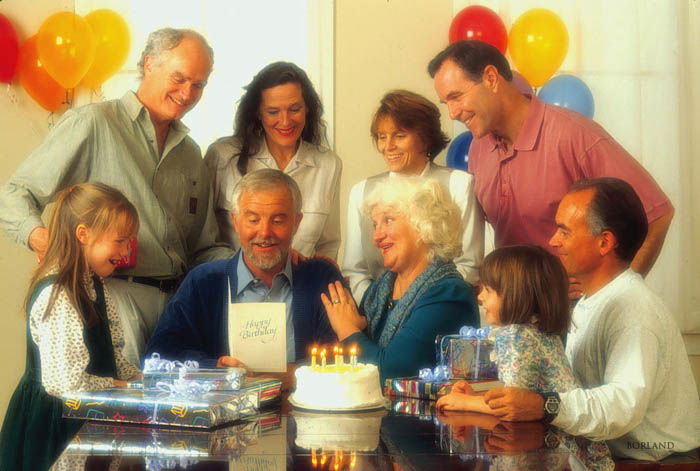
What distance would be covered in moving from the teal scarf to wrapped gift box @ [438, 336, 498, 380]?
0.30m

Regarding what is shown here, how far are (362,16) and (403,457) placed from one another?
13.3 feet

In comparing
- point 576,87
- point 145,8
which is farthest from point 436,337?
point 145,8

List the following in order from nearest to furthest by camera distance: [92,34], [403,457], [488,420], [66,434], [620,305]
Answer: [403,457], [488,420], [620,305], [66,434], [92,34]

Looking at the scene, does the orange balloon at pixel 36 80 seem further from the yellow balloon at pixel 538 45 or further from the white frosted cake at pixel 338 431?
the white frosted cake at pixel 338 431

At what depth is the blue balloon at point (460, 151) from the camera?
508cm

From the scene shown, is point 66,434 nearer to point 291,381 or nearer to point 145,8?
point 291,381

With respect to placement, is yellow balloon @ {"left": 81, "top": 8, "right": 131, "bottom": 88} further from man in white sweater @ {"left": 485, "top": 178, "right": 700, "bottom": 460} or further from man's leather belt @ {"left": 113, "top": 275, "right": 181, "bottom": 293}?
man in white sweater @ {"left": 485, "top": 178, "right": 700, "bottom": 460}

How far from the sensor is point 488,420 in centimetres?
215

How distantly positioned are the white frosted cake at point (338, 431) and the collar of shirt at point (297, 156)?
1752mm

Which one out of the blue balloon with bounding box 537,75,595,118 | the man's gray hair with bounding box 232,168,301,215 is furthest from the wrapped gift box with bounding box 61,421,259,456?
the blue balloon with bounding box 537,75,595,118

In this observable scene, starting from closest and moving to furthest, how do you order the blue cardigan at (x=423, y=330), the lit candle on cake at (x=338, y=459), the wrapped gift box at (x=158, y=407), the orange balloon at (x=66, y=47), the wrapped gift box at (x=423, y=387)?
the lit candle on cake at (x=338, y=459) < the wrapped gift box at (x=158, y=407) < the wrapped gift box at (x=423, y=387) < the blue cardigan at (x=423, y=330) < the orange balloon at (x=66, y=47)

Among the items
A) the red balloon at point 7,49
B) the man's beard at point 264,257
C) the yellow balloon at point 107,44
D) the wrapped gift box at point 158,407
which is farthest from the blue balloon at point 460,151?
the wrapped gift box at point 158,407

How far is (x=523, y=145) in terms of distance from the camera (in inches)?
136

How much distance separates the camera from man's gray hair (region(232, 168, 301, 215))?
2996 mm
